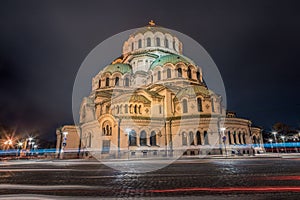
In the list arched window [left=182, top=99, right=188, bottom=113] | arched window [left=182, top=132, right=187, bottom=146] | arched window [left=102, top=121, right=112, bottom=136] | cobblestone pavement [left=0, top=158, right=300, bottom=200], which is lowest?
cobblestone pavement [left=0, top=158, right=300, bottom=200]

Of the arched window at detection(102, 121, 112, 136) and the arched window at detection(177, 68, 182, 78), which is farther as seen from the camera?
the arched window at detection(177, 68, 182, 78)

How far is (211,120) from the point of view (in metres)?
29.7

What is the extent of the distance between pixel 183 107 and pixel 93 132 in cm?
1489

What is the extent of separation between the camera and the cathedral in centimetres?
2875

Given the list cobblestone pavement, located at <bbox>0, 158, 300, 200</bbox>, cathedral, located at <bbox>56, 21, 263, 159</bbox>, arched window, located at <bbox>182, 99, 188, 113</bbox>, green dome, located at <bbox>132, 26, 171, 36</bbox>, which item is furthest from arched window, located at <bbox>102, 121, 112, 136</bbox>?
green dome, located at <bbox>132, 26, 171, 36</bbox>

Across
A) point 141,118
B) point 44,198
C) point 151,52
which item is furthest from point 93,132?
point 44,198

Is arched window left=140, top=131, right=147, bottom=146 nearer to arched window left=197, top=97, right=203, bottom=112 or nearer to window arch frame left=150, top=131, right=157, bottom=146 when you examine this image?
window arch frame left=150, top=131, right=157, bottom=146

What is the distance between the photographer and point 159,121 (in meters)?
31.4

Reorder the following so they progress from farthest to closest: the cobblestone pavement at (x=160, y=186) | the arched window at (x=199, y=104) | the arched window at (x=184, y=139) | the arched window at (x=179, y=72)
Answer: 1. the arched window at (x=179, y=72)
2. the arched window at (x=199, y=104)
3. the arched window at (x=184, y=139)
4. the cobblestone pavement at (x=160, y=186)

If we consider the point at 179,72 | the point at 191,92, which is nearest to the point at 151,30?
the point at 179,72

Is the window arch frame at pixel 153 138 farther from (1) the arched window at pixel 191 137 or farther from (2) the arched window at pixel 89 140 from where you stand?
(2) the arched window at pixel 89 140

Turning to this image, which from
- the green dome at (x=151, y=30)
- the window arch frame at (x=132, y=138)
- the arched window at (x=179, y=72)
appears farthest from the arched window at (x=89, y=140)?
the green dome at (x=151, y=30)

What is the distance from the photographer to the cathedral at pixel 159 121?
28.8 m

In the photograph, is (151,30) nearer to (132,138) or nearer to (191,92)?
Answer: (191,92)
